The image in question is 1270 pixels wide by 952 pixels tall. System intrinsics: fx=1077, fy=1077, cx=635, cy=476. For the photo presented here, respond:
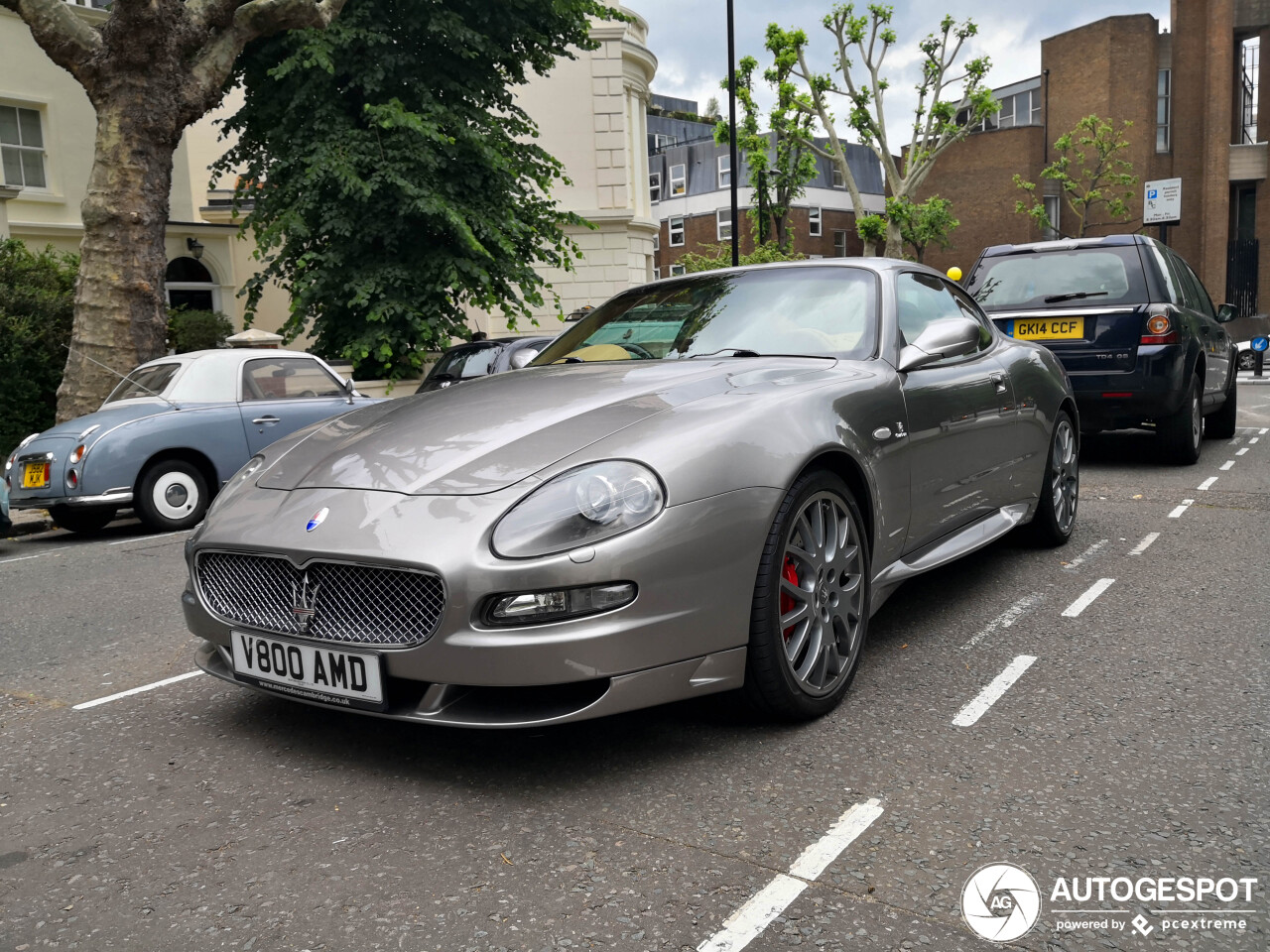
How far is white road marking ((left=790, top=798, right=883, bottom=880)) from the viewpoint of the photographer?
2430 millimetres

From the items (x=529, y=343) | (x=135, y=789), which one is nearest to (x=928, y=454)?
(x=135, y=789)

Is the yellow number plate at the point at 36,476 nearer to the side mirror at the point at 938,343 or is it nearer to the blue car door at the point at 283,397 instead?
the blue car door at the point at 283,397

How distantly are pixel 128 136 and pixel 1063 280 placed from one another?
970 cm

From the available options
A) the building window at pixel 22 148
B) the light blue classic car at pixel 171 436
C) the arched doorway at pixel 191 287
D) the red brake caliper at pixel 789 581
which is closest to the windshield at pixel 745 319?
the red brake caliper at pixel 789 581

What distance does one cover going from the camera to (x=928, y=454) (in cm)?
413

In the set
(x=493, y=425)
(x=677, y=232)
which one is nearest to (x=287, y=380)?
(x=493, y=425)

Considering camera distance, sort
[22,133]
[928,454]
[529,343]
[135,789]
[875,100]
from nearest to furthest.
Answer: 1. [135,789]
2. [928,454]
3. [529,343]
4. [22,133]
5. [875,100]

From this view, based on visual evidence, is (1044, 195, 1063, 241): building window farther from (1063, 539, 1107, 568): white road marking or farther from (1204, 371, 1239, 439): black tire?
(1063, 539, 1107, 568): white road marking

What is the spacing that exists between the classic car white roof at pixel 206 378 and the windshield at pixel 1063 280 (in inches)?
251

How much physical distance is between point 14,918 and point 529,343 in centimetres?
947

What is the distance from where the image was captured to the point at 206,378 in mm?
9148

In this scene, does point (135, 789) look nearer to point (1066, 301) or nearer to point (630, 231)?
point (1066, 301)

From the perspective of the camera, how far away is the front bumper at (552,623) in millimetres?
2695

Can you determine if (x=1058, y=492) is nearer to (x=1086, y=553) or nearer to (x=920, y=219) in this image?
(x=1086, y=553)
